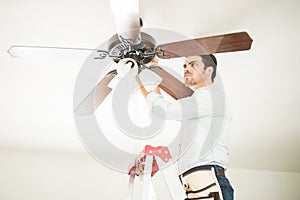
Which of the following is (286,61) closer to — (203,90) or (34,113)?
Answer: (203,90)

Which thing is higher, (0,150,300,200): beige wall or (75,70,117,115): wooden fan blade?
(0,150,300,200): beige wall

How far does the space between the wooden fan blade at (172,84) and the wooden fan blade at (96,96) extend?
19cm

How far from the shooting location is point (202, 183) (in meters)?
1.29

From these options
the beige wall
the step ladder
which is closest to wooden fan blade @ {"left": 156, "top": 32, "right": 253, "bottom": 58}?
the step ladder

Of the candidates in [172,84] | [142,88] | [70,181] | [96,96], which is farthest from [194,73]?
[70,181]

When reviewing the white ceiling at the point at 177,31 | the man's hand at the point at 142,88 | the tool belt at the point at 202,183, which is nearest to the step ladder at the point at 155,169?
the tool belt at the point at 202,183

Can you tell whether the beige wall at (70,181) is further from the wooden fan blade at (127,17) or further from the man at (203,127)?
the wooden fan blade at (127,17)

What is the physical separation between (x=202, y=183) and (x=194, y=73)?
0.48 meters

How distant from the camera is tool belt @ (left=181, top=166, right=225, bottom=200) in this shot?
127cm

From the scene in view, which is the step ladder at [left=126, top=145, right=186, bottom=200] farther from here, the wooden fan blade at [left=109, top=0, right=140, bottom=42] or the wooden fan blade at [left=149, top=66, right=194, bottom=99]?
the wooden fan blade at [left=109, top=0, right=140, bottom=42]

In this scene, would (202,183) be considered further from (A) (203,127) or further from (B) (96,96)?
(B) (96,96)

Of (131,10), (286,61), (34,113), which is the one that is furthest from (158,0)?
(34,113)

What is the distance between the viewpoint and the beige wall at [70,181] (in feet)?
8.89

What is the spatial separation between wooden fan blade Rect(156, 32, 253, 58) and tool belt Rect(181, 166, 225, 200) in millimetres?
453
